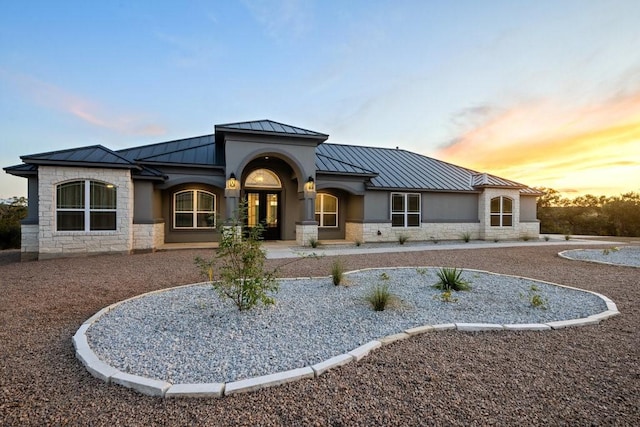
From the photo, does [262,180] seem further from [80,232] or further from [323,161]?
[80,232]

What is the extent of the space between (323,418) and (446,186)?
15526 mm

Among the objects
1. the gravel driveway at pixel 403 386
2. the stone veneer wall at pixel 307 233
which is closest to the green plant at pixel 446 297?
the gravel driveway at pixel 403 386

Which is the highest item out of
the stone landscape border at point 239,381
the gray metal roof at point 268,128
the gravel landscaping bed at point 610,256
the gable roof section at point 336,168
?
the gray metal roof at point 268,128

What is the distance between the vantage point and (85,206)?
32.5 ft

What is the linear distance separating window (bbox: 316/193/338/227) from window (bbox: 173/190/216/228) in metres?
5.02

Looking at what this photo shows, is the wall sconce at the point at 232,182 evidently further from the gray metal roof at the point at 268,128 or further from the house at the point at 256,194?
the gray metal roof at the point at 268,128

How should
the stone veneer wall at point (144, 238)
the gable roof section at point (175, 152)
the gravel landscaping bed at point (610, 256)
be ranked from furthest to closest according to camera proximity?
the gable roof section at point (175, 152), the stone veneer wall at point (144, 238), the gravel landscaping bed at point (610, 256)

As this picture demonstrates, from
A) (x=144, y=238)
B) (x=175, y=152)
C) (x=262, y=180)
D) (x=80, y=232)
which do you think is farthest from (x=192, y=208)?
(x=80, y=232)

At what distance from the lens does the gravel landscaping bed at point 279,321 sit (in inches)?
111

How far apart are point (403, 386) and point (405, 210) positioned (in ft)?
43.9

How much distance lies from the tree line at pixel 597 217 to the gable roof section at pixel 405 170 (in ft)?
22.5

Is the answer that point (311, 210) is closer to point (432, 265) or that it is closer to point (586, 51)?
point (432, 265)

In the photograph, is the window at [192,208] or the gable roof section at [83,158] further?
the window at [192,208]

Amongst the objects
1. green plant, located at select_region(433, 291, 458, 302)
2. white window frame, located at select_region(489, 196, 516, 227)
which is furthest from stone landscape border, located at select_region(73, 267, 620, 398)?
white window frame, located at select_region(489, 196, 516, 227)
